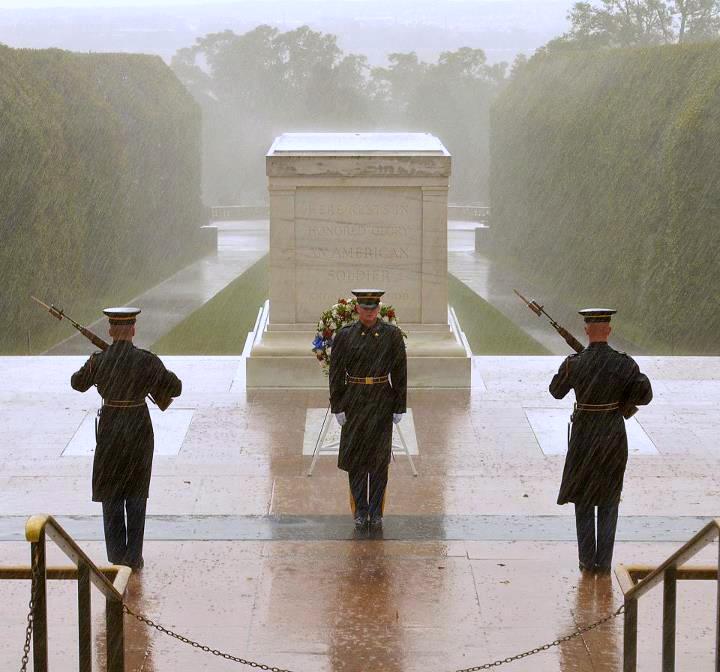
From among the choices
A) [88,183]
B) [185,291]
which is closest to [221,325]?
[88,183]

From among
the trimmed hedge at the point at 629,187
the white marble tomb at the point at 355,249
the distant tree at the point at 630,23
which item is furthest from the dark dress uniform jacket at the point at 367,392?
the distant tree at the point at 630,23

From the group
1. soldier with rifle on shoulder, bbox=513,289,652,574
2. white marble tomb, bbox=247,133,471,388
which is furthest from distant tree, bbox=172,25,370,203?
soldier with rifle on shoulder, bbox=513,289,652,574

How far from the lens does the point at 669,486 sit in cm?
809

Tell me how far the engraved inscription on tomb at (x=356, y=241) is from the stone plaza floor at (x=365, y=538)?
3.40 feet

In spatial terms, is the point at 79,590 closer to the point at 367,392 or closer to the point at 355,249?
the point at 367,392

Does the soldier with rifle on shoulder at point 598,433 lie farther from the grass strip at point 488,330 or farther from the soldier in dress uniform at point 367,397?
the grass strip at point 488,330

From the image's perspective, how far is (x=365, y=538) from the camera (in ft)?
22.7

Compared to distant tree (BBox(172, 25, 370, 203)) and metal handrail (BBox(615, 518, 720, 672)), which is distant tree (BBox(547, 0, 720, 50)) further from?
metal handrail (BBox(615, 518, 720, 672))

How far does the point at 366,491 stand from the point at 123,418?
147cm

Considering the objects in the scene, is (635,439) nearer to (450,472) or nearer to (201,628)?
(450,472)

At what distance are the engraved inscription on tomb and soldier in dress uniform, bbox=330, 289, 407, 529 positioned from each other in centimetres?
417

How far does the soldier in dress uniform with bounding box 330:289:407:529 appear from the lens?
22.9ft

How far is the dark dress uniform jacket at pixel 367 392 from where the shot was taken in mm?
6965

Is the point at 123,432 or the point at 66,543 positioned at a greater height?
the point at 66,543
